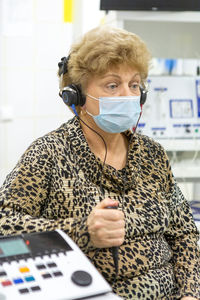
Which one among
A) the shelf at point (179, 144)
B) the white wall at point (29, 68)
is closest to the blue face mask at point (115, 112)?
the shelf at point (179, 144)

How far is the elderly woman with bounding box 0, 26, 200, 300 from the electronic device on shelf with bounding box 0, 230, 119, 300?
206 millimetres

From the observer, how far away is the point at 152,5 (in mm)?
1940

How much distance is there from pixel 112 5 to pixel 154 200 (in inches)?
40.8

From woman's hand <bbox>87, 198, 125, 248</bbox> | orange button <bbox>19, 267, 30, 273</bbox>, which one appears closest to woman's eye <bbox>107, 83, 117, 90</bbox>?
woman's hand <bbox>87, 198, 125, 248</bbox>

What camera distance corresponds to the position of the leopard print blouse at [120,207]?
116cm

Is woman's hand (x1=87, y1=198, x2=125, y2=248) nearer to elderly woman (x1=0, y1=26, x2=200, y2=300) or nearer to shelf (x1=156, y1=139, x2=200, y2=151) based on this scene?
elderly woman (x1=0, y1=26, x2=200, y2=300)

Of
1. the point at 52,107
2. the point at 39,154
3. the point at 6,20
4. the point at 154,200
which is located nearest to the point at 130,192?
the point at 154,200

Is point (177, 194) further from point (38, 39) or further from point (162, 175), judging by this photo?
point (38, 39)

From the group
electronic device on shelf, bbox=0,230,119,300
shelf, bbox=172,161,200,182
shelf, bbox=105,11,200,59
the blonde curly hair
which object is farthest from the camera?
shelf, bbox=105,11,200,59

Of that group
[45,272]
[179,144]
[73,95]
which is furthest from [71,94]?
[179,144]

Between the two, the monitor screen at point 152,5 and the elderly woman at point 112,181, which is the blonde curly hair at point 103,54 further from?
the monitor screen at point 152,5

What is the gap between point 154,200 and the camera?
1317mm

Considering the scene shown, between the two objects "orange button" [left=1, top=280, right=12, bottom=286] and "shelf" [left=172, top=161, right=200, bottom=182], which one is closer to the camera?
"orange button" [left=1, top=280, right=12, bottom=286]

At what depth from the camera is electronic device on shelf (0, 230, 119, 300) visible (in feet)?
2.41
